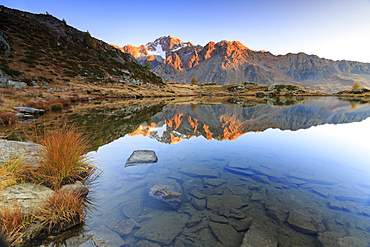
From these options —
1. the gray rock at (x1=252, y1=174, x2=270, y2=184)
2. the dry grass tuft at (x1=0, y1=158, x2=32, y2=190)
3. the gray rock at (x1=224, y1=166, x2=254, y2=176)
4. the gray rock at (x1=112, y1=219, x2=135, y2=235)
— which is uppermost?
the dry grass tuft at (x1=0, y1=158, x2=32, y2=190)

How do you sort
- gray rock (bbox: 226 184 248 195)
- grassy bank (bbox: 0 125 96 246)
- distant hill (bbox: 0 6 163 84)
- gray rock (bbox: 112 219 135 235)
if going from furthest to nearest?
distant hill (bbox: 0 6 163 84) → gray rock (bbox: 226 184 248 195) → gray rock (bbox: 112 219 135 235) → grassy bank (bbox: 0 125 96 246)

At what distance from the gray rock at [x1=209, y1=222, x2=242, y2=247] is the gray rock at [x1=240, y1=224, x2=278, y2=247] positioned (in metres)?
0.19

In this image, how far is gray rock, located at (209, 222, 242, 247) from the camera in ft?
13.6

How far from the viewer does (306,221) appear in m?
4.83

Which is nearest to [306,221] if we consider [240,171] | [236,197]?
[236,197]

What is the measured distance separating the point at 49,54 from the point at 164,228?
77041 millimetres

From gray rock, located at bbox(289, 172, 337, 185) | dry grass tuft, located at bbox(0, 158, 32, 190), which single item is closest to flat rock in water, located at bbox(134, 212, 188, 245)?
dry grass tuft, located at bbox(0, 158, 32, 190)

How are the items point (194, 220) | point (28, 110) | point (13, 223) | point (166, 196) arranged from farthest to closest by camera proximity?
point (28, 110), point (166, 196), point (194, 220), point (13, 223)

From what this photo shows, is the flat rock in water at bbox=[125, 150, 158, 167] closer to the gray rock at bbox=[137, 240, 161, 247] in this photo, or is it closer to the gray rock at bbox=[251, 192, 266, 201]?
the gray rock at bbox=[137, 240, 161, 247]

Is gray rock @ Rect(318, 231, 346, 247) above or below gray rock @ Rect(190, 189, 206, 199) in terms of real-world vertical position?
below

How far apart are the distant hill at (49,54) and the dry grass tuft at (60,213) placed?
4505 centimetres

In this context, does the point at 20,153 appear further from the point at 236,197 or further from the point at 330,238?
the point at 330,238

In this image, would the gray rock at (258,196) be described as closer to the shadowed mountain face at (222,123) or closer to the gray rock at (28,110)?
the shadowed mountain face at (222,123)

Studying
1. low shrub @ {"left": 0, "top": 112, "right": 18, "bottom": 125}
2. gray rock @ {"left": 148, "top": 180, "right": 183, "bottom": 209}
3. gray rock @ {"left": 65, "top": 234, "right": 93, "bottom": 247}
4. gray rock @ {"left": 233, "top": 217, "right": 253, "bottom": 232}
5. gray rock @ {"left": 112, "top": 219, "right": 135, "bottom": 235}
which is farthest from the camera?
low shrub @ {"left": 0, "top": 112, "right": 18, "bottom": 125}
